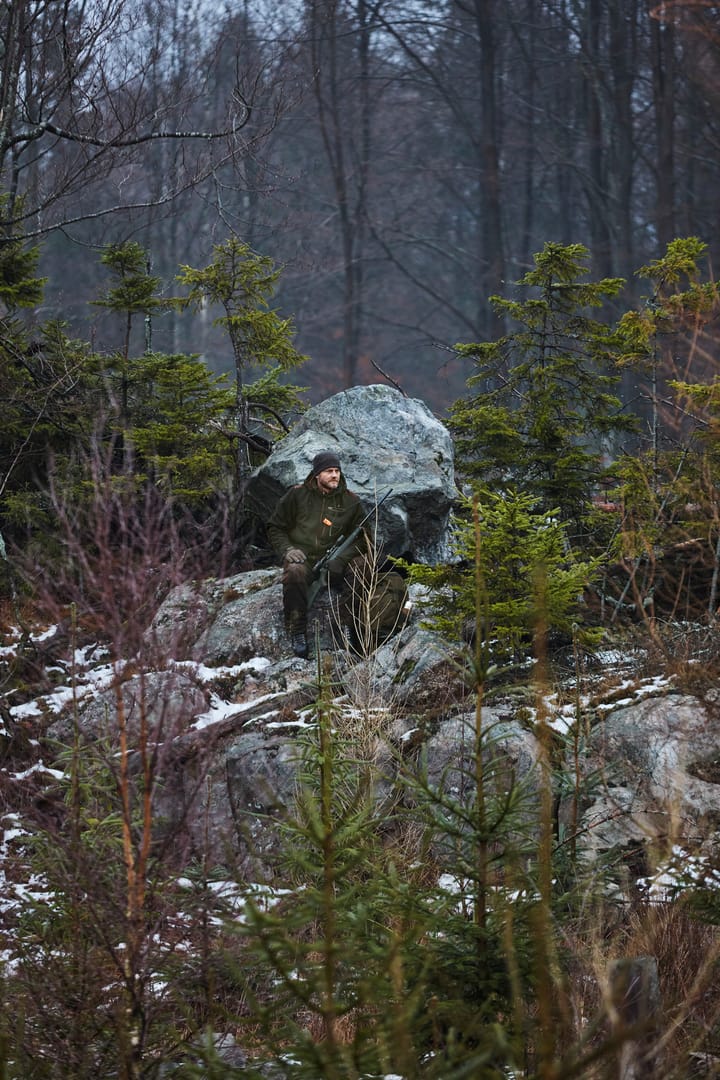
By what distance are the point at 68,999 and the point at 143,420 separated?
28.4 feet

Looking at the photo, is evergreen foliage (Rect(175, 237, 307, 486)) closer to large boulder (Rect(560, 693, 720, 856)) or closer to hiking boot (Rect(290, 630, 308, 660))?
hiking boot (Rect(290, 630, 308, 660))

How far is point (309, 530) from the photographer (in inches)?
357

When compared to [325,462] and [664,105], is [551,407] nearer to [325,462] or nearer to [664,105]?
[325,462]

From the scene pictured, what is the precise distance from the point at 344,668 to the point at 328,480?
1.58 meters

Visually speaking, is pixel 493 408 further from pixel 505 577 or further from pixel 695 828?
pixel 695 828

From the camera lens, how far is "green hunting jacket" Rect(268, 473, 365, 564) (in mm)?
9008

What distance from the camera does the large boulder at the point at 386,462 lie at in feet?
32.4

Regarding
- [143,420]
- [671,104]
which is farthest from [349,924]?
[671,104]

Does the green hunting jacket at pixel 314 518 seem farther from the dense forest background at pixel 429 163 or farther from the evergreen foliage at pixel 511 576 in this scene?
the dense forest background at pixel 429 163

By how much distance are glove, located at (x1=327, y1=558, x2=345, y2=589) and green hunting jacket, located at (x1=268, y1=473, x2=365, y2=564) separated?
156 millimetres

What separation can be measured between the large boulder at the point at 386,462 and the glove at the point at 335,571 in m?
0.69

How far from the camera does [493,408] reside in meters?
9.72

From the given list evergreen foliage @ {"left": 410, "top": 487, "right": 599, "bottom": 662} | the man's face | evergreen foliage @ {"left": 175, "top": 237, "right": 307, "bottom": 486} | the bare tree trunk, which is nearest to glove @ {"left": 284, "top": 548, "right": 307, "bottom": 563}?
the man's face

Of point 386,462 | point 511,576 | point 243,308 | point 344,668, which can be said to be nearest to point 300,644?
point 344,668
